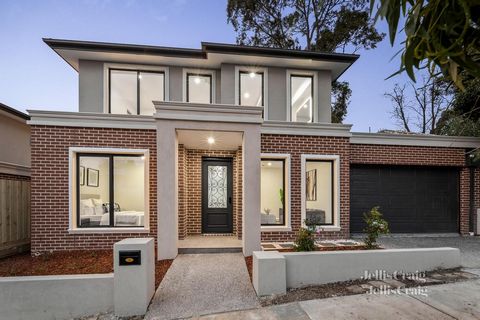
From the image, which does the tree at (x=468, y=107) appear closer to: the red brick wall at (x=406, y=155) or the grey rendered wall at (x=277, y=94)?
the red brick wall at (x=406, y=155)

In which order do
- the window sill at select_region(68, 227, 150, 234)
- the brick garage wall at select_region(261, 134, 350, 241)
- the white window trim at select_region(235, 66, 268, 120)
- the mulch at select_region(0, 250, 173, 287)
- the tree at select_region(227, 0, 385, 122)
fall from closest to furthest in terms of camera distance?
the mulch at select_region(0, 250, 173, 287), the window sill at select_region(68, 227, 150, 234), the brick garage wall at select_region(261, 134, 350, 241), the white window trim at select_region(235, 66, 268, 120), the tree at select_region(227, 0, 385, 122)

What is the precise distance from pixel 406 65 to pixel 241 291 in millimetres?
4072

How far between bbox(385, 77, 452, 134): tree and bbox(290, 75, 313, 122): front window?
1406cm

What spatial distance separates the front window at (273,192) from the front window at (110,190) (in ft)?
11.6

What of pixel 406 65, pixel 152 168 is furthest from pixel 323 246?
pixel 406 65

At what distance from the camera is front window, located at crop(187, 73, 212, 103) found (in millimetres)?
9125

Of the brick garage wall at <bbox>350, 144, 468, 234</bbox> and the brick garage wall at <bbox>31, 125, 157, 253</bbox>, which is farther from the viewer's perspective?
the brick garage wall at <bbox>350, 144, 468, 234</bbox>

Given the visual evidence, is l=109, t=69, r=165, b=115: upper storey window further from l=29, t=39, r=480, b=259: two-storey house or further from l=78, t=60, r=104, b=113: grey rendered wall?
l=78, t=60, r=104, b=113: grey rendered wall

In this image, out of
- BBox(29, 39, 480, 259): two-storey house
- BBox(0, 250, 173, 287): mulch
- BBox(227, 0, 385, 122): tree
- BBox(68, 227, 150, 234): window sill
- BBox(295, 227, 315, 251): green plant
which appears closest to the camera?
BBox(0, 250, 173, 287): mulch

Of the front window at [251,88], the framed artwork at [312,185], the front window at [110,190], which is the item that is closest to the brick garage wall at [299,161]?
the framed artwork at [312,185]

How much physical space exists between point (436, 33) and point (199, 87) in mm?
8273

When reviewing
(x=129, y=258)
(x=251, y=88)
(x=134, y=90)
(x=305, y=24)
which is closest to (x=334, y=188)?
(x=251, y=88)

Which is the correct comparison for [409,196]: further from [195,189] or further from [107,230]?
[107,230]

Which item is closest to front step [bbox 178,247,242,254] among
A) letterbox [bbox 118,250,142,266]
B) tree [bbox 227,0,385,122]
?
letterbox [bbox 118,250,142,266]
